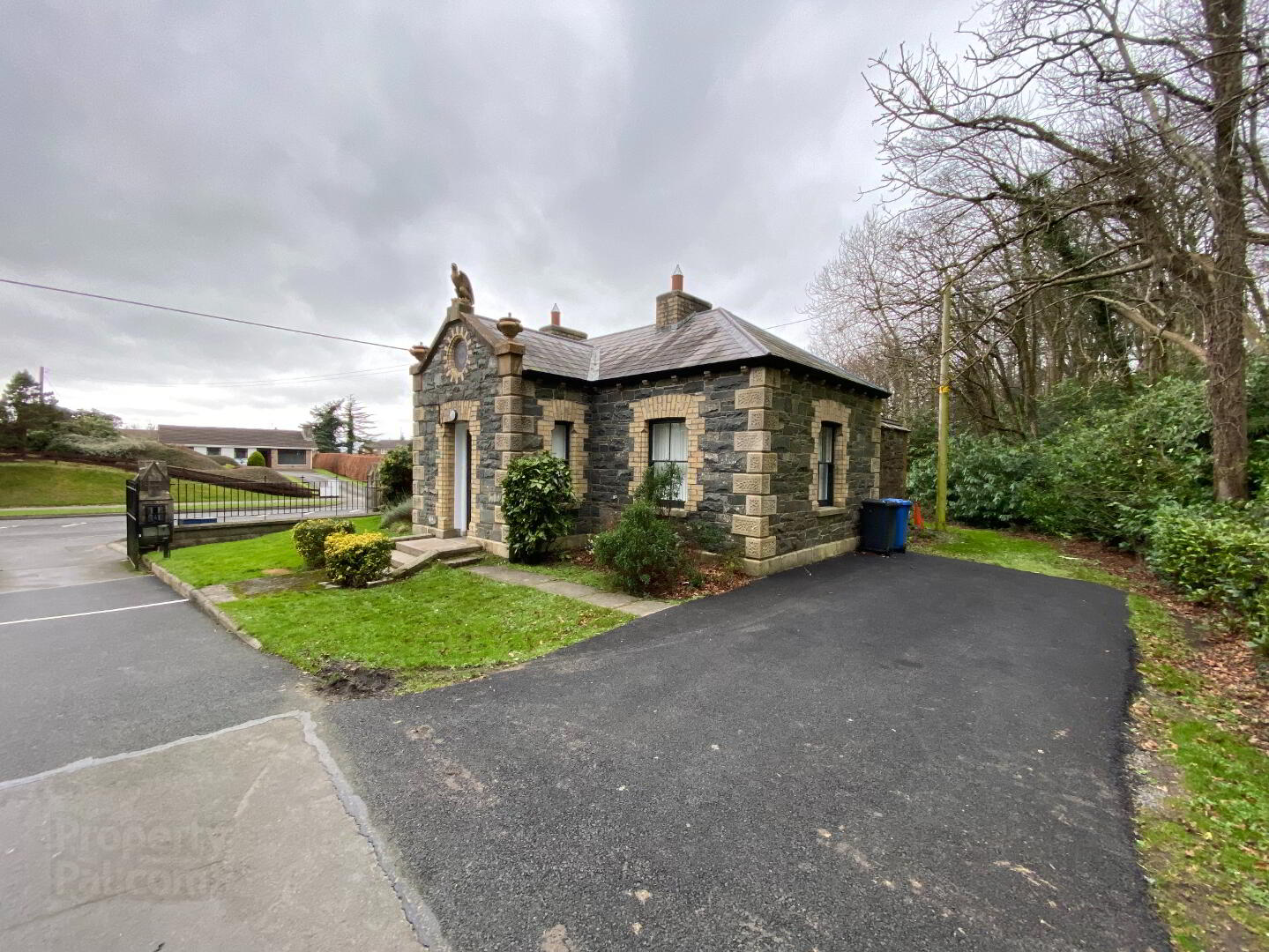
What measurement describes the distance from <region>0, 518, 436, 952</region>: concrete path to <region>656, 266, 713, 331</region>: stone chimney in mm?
10213

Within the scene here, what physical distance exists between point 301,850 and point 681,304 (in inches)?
469

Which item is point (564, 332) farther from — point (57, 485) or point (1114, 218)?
point (57, 485)

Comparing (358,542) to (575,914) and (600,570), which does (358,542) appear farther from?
(575,914)

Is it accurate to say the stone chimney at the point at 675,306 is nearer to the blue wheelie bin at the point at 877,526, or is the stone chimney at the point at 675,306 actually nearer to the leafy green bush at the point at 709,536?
the leafy green bush at the point at 709,536

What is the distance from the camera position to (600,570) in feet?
30.2

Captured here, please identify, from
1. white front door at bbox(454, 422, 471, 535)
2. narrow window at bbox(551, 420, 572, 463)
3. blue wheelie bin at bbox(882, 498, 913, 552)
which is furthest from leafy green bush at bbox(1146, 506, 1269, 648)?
white front door at bbox(454, 422, 471, 535)

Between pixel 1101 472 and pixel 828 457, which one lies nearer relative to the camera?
pixel 828 457

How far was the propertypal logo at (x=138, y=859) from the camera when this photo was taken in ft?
7.78

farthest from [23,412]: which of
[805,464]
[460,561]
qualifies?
[805,464]

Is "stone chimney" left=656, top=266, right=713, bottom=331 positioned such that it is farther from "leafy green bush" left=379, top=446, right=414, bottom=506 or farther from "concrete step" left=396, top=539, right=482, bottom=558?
"leafy green bush" left=379, top=446, right=414, bottom=506

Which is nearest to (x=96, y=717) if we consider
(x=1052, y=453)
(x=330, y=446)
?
(x=1052, y=453)

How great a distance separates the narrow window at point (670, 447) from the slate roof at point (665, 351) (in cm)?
107

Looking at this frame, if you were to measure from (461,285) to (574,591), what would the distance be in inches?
297

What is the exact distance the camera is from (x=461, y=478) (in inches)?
464
